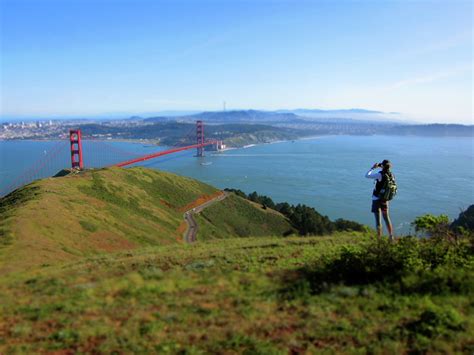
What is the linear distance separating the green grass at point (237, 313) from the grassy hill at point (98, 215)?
470cm

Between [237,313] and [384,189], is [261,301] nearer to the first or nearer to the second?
[237,313]

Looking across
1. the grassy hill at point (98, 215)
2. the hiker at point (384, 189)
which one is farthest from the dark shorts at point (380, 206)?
the grassy hill at point (98, 215)

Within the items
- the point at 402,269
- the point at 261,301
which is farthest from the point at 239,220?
the point at 261,301

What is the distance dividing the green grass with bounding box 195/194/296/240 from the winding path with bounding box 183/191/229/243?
A: 1.25 feet

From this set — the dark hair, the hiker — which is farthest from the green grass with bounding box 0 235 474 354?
the dark hair

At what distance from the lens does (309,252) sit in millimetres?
5719

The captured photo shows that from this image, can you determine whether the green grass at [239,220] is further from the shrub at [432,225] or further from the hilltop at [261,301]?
the shrub at [432,225]

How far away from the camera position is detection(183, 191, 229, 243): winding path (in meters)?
21.6

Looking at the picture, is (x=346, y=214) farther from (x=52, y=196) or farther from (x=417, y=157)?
(x=417, y=157)

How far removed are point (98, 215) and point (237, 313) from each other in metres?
15.8

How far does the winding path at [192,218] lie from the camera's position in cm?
2160

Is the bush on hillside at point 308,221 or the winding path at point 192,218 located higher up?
the winding path at point 192,218

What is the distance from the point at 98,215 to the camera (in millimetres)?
18031

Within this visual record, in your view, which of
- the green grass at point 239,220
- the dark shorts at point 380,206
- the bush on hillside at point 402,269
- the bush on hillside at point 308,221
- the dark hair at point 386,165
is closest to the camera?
the bush on hillside at point 402,269
